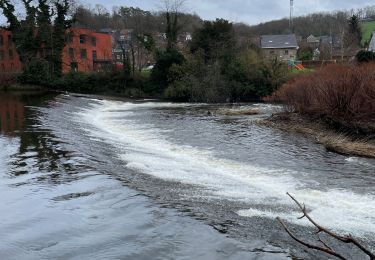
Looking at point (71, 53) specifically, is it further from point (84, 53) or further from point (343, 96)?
point (343, 96)

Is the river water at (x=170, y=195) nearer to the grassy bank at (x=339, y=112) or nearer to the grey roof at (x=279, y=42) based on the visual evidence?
the grassy bank at (x=339, y=112)

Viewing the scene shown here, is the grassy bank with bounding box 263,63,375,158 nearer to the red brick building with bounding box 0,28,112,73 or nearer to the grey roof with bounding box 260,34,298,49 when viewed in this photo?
the red brick building with bounding box 0,28,112,73

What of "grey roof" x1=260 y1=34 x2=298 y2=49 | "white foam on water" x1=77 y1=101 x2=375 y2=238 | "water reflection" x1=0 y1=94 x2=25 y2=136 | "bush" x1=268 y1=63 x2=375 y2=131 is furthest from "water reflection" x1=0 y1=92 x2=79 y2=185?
"grey roof" x1=260 y1=34 x2=298 y2=49

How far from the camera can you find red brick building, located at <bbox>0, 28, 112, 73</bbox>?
5262 centimetres

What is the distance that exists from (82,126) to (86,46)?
46.4 m

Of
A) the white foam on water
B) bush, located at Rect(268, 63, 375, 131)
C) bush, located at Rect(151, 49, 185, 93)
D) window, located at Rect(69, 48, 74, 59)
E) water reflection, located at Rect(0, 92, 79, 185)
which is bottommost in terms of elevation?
the white foam on water

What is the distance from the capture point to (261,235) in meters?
6.95

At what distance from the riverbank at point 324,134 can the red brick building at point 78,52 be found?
30904mm

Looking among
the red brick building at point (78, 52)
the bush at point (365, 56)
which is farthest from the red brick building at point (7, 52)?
the bush at point (365, 56)

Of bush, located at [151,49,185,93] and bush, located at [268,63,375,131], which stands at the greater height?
bush, located at [151,49,185,93]

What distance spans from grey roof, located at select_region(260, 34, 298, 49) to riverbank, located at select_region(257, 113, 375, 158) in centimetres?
6408

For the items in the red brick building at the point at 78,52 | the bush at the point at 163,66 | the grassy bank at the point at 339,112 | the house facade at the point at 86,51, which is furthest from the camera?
the house facade at the point at 86,51

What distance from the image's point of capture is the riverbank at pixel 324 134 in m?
14.8

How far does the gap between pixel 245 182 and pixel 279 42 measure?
7981cm
